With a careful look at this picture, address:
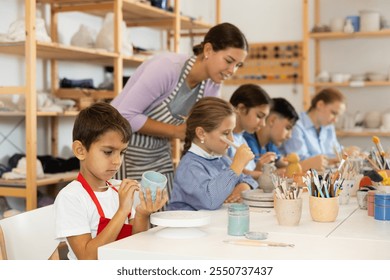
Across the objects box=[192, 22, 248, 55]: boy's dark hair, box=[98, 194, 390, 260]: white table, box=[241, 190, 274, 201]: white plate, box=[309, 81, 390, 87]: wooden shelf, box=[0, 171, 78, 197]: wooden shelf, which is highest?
box=[192, 22, 248, 55]: boy's dark hair

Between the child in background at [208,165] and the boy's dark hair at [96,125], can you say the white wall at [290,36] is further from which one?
the boy's dark hair at [96,125]

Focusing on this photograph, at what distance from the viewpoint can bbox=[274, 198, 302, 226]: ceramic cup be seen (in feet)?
5.64

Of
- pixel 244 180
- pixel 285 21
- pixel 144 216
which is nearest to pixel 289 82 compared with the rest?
pixel 285 21

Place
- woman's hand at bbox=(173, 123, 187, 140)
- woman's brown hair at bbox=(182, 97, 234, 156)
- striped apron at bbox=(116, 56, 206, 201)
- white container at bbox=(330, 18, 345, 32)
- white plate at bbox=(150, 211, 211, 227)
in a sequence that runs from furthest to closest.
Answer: white container at bbox=(330, 18, 345, 32)
striped apron at bbox=(116, 56, 206, 201)
woman's hand at bbox=(173, 123, 187, 140)
woman's brown hair at bbox=(182, 97, 234, 156)
white plate at bbox=(150, 211, 211, 227)

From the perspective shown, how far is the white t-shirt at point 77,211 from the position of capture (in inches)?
64.4

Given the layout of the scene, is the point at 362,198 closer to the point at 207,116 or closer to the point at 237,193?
the point at 237,193

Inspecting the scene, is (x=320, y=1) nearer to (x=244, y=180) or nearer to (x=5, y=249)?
(x=244, y=180)

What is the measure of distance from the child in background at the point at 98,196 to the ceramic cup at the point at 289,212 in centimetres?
34

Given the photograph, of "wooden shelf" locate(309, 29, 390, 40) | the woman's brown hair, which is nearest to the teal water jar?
the woman's brown hair

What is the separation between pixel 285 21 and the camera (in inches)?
233

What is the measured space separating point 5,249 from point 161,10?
3.05m

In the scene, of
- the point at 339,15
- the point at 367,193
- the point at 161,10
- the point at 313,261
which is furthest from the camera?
the point at 339,15

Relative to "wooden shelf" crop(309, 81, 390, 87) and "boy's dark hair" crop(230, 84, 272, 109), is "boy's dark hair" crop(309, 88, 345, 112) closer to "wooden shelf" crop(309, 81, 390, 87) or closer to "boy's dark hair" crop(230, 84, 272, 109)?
"wooden shelf" crop(309, 81, 390, 87)

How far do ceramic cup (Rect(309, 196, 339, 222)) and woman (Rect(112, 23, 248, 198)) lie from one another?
0.86m
